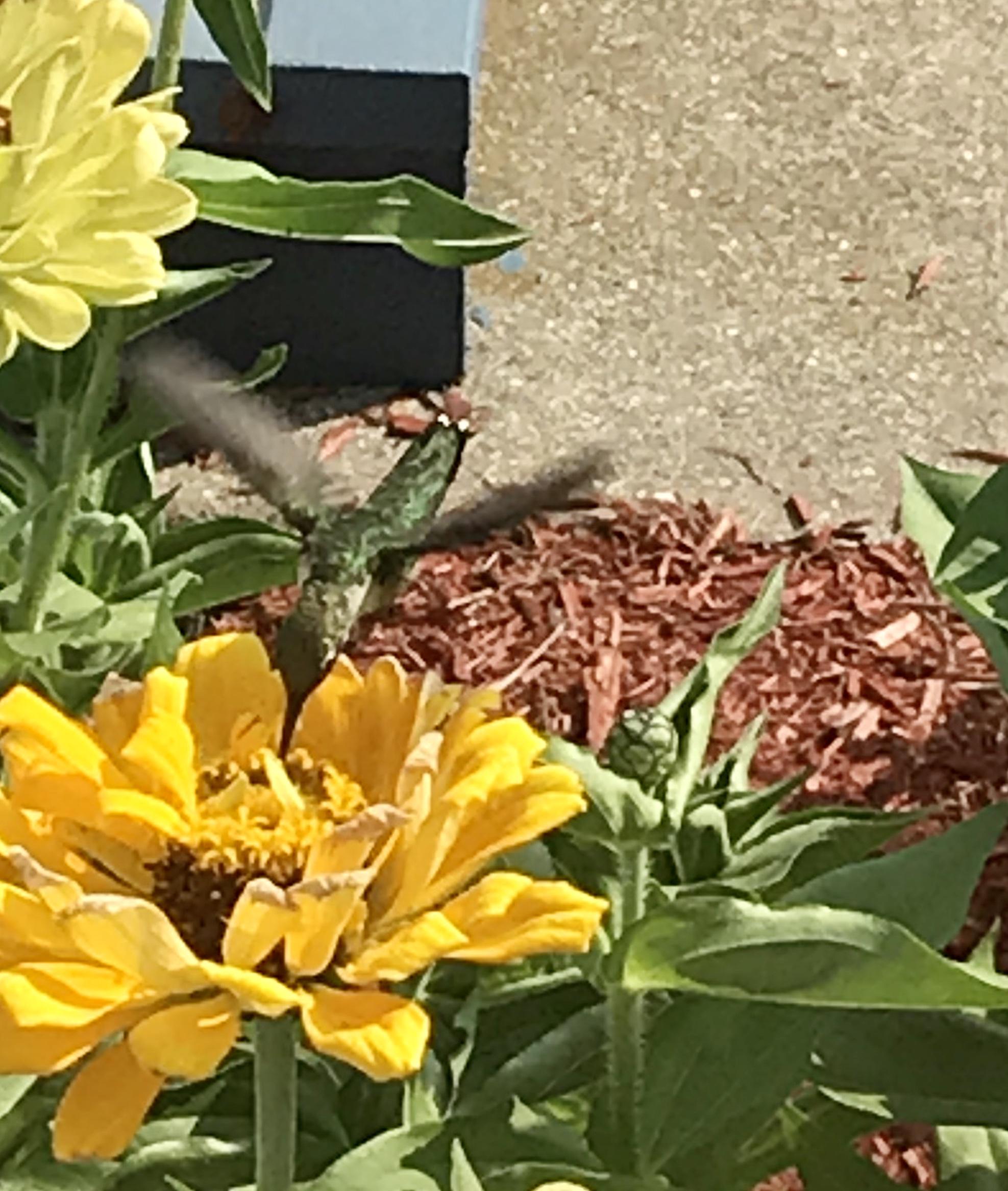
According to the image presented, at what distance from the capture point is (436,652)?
189cm

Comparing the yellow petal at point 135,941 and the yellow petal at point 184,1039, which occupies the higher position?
the yellow petal at point 135,941

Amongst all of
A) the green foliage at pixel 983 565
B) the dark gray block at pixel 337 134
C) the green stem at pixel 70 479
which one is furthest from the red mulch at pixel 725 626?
the green stem at pixel 70 479

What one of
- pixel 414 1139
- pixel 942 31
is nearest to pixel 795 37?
pixel 942 31

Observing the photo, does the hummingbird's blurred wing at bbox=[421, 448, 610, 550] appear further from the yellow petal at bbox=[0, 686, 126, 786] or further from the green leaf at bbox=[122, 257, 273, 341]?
the yellow petal at bbox=[0, 686, 126, 786]

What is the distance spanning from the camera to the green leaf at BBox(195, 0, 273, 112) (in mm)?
1096

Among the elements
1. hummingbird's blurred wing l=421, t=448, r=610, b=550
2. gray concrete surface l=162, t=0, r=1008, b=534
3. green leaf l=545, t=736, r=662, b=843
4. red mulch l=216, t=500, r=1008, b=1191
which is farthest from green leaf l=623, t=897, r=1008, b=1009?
gray concrete surface l=162, t=0, r=1008, b=534

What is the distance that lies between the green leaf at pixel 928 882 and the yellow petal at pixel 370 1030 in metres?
0.28

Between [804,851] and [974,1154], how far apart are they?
195mm

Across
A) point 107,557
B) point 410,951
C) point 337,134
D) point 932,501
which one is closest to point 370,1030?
point 410,951

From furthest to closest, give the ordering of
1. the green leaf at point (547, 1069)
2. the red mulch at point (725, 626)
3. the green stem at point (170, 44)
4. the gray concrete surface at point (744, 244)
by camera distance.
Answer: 1. the gray concrete surface at point (744, 244)
2. the red mulch at point (725, 626)
3. the green stem at point (170, 44)
4. the green leaf at point (547, 1069)

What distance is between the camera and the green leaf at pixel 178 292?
1.12m

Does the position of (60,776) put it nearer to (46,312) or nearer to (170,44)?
(46,312)

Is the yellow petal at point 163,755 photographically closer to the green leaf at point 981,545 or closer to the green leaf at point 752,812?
the green leaf at point 752,812

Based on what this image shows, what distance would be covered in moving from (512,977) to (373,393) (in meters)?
1.27
